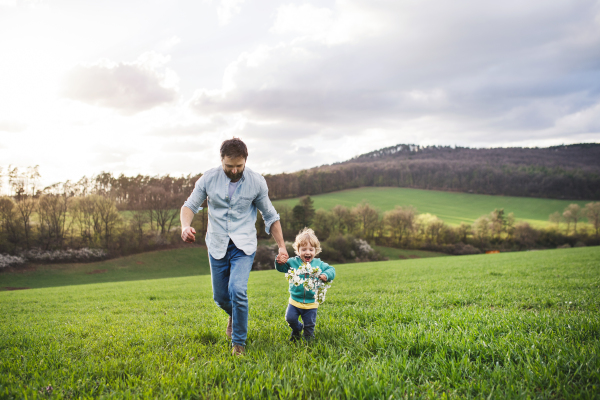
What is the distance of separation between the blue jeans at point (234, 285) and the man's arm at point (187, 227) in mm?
380

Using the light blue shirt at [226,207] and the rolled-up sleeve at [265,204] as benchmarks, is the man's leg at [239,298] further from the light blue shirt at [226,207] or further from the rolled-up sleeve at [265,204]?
the rolled-up sleeve at [265,204]

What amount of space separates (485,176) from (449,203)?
2371 centimetres

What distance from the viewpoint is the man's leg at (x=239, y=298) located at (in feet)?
13.3

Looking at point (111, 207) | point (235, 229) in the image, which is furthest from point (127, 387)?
point (111, 207)

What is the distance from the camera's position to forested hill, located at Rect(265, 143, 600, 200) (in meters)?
92.2

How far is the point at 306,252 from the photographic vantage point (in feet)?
15.1

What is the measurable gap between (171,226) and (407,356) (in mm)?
63379

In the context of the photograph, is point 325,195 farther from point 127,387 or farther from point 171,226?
point 127,387

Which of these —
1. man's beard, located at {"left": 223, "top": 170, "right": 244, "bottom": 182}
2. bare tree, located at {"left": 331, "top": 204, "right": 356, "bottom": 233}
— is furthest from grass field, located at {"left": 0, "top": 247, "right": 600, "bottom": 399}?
bare tree, located at {"left": 331, "top": 204, "right": 356, "bottom": 233}

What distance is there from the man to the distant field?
71.7 m

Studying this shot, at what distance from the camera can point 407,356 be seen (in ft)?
11.4

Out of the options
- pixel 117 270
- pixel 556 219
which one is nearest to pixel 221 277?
pixel 117 270

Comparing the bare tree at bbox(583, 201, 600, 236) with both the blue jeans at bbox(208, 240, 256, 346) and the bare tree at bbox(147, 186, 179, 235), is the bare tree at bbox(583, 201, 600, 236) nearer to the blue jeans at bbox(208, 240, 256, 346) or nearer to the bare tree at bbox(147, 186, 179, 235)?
the bare tree at bbox(147, 186, 179, 235)

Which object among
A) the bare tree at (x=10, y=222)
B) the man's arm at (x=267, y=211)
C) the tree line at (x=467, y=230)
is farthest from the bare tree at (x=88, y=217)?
the man's arm at (x=267, y=211)
